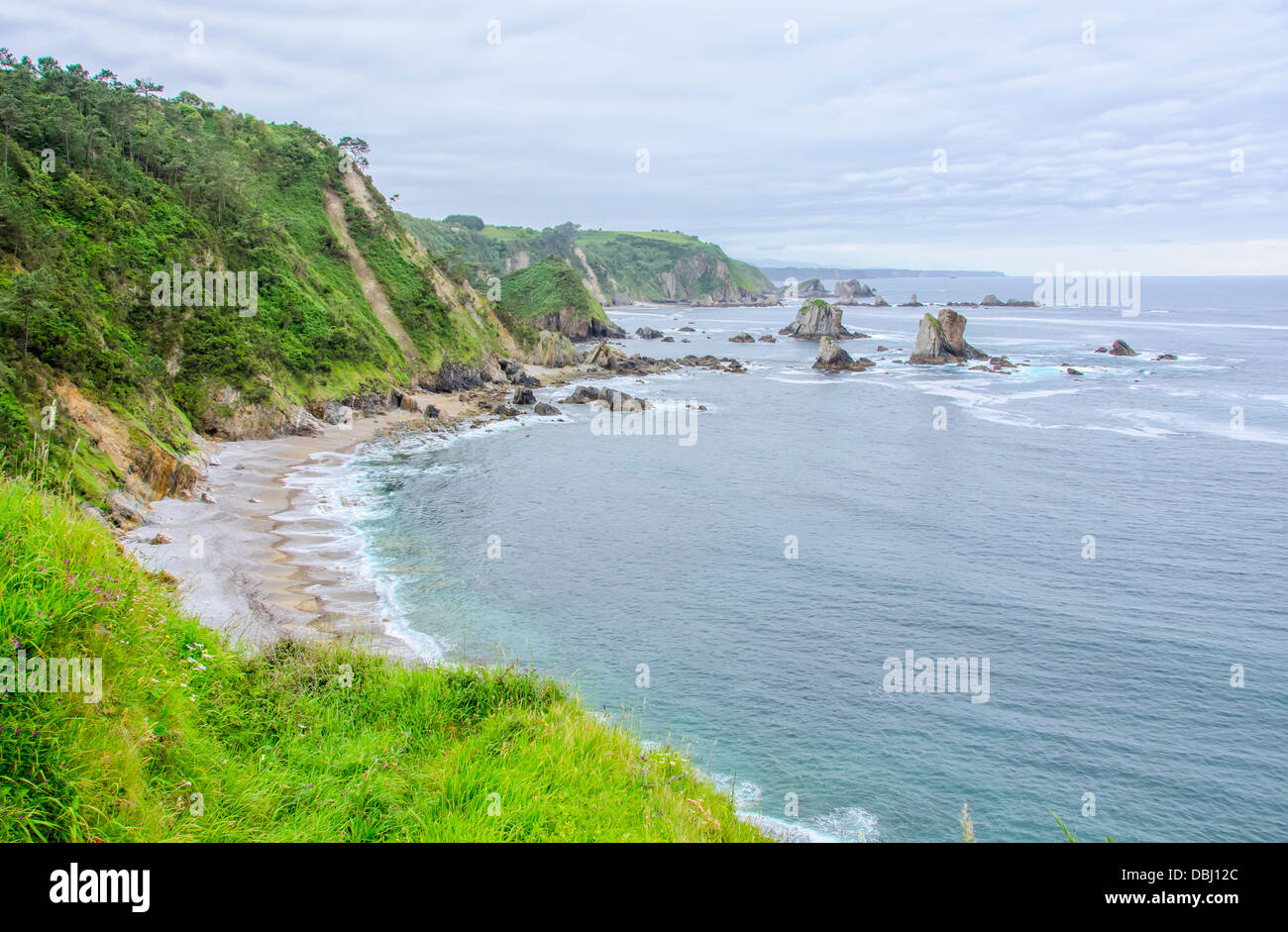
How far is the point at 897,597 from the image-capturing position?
3055cm

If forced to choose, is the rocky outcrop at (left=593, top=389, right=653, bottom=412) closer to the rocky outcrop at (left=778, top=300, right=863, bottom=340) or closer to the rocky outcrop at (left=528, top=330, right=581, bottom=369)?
the rocky outcrop at (left=528, top=330, right=581, bottom=369)

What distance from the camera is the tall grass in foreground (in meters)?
5.91

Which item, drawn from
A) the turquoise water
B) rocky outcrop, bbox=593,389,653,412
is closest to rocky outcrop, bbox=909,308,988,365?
the turquoise water

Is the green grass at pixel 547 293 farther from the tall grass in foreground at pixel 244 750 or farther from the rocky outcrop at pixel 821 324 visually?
the tall grass in foreground at pixel 244 750

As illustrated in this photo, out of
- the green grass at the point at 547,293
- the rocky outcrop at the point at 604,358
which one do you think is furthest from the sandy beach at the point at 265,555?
the green grass at the point at 547,293

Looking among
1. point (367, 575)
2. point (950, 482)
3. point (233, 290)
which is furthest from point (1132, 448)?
point (233, 290)

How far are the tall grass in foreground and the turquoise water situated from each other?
292 inches

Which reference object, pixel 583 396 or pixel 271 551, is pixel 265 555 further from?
pixel 583 396

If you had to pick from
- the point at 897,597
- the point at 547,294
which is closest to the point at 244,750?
the point at 897,597

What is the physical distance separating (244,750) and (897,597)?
2686 centimetres

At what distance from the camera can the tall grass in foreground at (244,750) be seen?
233 inches
